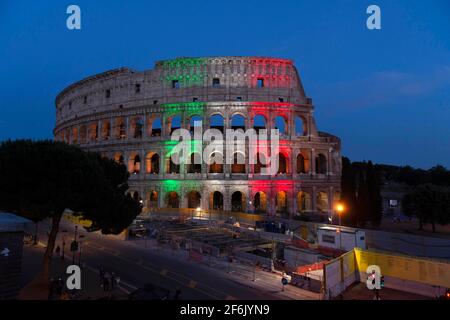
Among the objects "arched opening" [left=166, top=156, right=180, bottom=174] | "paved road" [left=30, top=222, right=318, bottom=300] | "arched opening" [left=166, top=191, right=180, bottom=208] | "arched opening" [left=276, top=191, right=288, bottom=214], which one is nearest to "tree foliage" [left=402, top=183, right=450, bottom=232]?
"arched opening" [left=276, top=191, right=288, bottom=214]

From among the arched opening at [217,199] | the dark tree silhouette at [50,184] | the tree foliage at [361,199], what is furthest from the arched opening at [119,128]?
the tree foliage at [361,199]

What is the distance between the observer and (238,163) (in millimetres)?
42656

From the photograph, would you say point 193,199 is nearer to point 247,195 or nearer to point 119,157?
point 247,195

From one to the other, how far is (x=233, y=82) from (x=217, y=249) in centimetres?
2666

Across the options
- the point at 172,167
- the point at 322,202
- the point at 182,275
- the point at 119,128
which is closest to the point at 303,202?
the point at 322,202

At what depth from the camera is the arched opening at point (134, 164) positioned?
44.6 m

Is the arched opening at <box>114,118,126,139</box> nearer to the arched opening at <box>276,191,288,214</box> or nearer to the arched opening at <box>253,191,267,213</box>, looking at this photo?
the arched opening at <box>253,191,267,213</box>

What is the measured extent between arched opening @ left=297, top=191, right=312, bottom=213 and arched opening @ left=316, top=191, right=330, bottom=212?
1744 mm

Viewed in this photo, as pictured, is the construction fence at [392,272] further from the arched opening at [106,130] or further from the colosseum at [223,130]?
the arched opening at [106,130]

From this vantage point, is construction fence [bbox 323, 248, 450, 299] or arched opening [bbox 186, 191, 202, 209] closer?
construction fence [bbox 323, 248, 450, 299]

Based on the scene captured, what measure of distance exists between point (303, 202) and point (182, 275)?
1224 inches

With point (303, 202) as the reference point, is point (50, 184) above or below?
above

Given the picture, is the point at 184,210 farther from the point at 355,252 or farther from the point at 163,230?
the point at 355,252

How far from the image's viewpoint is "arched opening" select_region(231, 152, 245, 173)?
1669 inches
